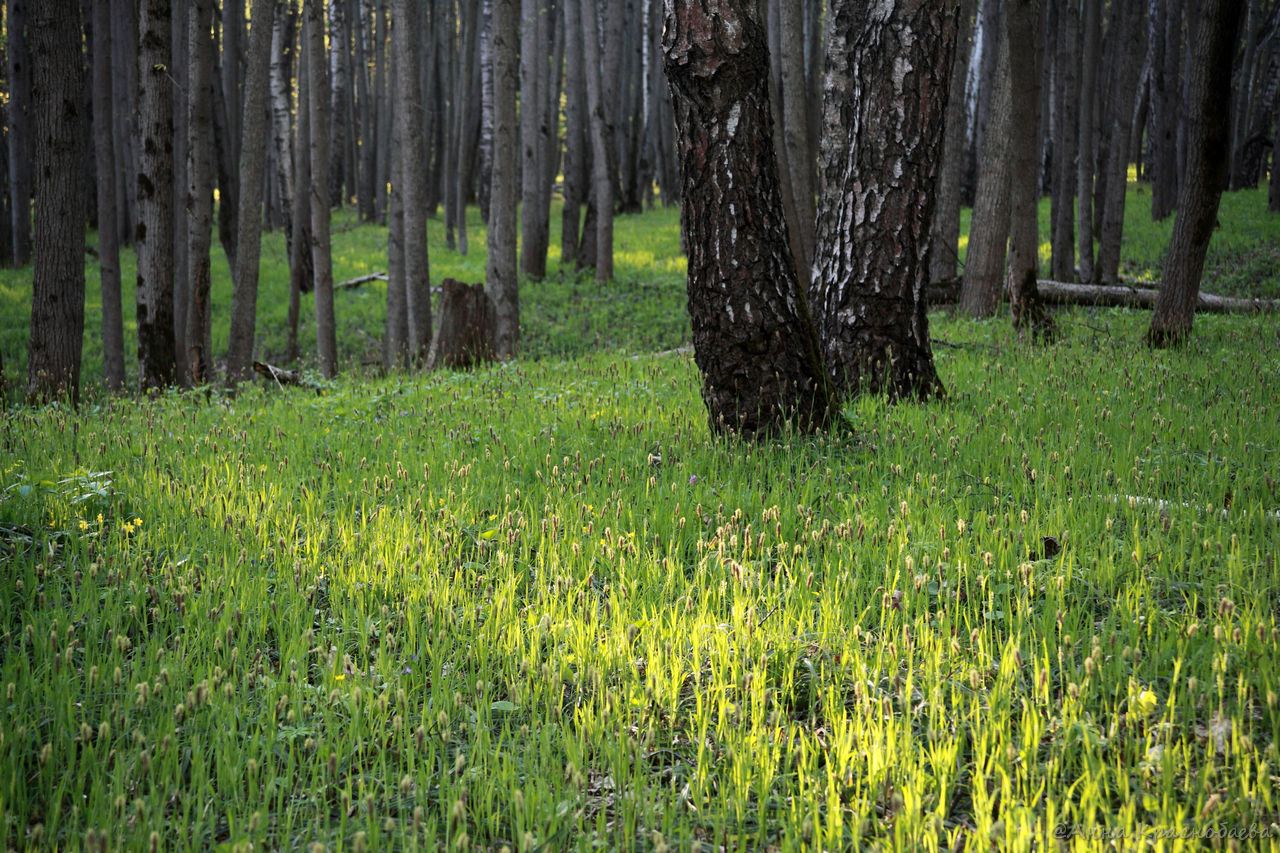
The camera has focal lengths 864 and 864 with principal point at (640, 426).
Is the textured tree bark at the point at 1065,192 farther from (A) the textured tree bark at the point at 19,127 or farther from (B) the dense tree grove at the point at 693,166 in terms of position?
(A) the textured tree bark at the point at 19,127

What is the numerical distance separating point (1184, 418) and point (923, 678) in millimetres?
3679

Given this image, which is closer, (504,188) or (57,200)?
(57,200)

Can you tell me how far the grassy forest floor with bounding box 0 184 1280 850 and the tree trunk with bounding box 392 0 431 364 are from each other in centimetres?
727

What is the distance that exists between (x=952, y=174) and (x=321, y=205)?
968 centimetres

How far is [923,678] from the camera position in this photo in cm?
265

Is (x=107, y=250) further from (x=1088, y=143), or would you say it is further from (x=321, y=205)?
(x=1088, y=143)

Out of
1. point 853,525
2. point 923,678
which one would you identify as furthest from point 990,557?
point 923,678

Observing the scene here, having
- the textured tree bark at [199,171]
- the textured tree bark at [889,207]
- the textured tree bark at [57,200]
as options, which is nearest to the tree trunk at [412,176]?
the textured tree bark at [199,171]

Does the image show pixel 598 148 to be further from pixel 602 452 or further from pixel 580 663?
pixel 580 663

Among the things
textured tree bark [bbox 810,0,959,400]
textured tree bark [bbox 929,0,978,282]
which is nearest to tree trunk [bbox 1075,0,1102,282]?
textured tree bark [bbox 929,0,978,282]

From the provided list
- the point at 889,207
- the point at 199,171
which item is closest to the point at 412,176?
the point at 199,171

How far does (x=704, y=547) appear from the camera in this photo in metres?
3.81

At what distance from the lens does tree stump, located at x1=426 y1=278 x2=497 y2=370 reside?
1152cm

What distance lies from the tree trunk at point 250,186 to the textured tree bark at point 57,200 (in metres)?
2.08
